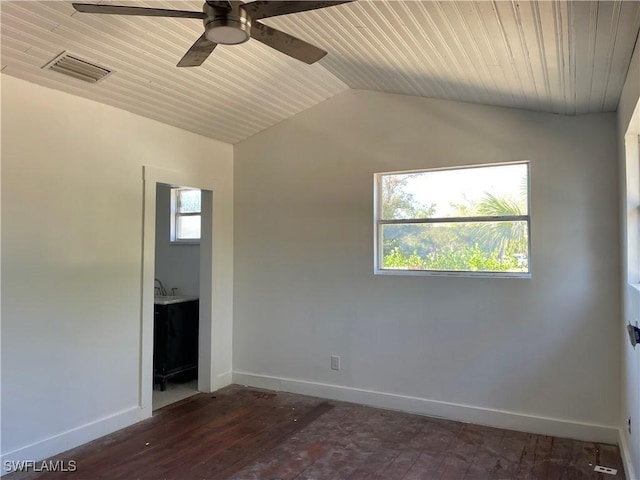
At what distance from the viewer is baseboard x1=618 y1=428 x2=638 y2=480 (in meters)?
2.52

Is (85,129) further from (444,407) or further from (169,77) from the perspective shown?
(444,407)

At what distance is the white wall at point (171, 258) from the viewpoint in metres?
5.11

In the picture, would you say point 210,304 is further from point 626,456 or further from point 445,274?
point 626,456

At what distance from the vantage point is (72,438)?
307 cm

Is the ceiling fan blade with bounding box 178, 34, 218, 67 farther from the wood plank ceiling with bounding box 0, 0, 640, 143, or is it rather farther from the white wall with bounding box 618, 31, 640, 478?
the white wall with bounding box 618, 31, 640, 478

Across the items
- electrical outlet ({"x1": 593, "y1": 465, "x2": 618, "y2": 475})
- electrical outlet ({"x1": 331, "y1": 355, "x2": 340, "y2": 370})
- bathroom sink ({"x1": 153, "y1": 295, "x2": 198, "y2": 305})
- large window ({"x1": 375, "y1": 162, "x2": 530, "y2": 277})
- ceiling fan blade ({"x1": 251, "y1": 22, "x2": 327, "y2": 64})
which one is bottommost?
electrical outlet ({"x1": 593, "y1": 465, "x2": 618, "y2": 475})

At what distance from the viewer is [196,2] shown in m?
2.53

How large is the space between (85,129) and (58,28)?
2.83 feet

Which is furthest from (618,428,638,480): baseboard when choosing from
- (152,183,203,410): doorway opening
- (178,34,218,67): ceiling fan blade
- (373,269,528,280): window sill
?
(152,183,203,410): doorway opening

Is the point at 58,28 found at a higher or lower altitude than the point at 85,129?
higher

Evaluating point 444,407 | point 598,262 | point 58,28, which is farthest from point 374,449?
point 58,28

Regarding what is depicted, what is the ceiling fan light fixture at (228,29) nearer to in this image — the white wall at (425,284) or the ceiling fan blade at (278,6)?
the ceiling fan blade at (278,6)

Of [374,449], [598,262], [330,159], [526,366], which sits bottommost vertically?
[374,449]

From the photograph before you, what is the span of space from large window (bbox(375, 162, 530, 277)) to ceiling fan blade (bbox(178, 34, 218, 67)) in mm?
2189
